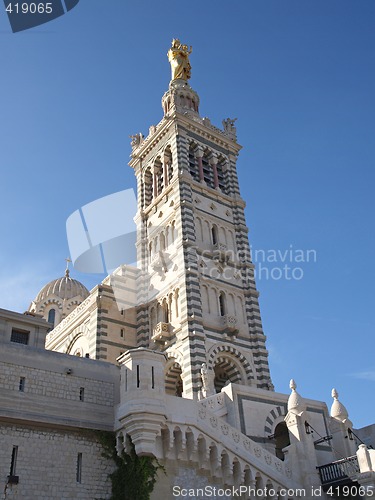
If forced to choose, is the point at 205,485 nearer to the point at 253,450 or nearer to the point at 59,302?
the point at 253,450

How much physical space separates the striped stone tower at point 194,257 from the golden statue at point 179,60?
2.00 metres

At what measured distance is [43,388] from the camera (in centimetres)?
1959

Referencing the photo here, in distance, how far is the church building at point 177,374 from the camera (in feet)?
62.5

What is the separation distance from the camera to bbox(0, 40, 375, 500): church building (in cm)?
1906

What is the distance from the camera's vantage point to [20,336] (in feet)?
84.0

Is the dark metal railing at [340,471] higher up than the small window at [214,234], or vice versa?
the small window at [214,234]

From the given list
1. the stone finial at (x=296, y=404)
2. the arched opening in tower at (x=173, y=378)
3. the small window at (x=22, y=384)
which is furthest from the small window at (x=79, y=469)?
the arched opening in tower at (x=173, y=378)

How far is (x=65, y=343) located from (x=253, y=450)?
2425 cm

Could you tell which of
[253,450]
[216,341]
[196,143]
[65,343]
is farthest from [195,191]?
[253,450]

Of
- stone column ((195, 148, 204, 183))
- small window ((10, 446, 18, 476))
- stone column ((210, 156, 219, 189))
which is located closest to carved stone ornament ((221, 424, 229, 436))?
small window ((10, 446, 18, 476))

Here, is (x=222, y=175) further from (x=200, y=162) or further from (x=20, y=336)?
(x=20, y=336)

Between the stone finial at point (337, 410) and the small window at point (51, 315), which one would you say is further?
the small window at point (51, 315)

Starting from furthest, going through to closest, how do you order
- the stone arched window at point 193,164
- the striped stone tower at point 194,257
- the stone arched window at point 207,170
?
the stone arched window at point 207,170, the stone arched window at point 193,164, the striped stone tower at point 194,257

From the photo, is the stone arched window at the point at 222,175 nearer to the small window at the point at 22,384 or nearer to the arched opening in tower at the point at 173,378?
the arched opening in tower at the point at 173,378
